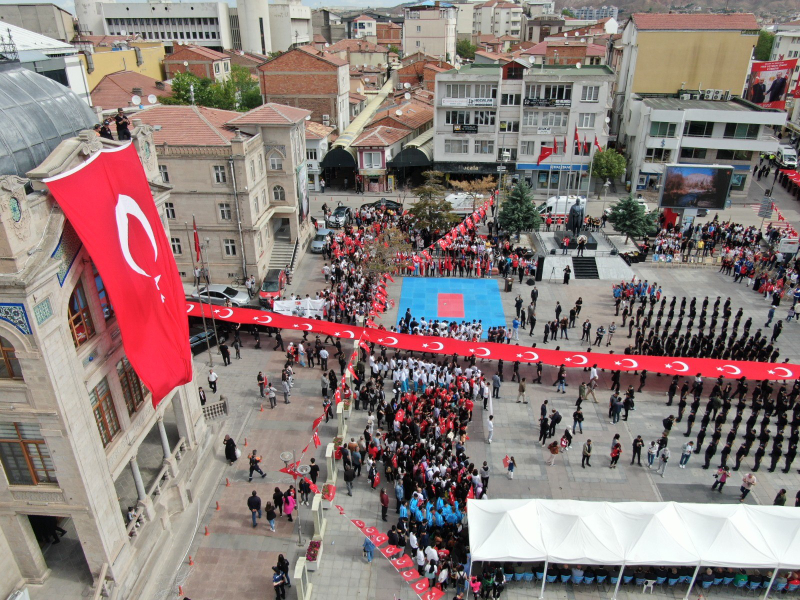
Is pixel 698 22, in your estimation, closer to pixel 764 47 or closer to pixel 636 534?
pixel 636 534

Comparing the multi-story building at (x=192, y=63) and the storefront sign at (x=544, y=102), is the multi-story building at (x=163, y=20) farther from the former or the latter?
the storefront sign at (x=544, y=102)

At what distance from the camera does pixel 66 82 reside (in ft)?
139

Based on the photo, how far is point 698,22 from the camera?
193 ft

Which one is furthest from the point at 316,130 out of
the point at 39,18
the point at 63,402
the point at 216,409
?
the point at 39,18

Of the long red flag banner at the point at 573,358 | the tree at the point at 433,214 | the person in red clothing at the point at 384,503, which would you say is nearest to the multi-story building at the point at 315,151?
the tree at the point at 433,214

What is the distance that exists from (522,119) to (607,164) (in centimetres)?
879

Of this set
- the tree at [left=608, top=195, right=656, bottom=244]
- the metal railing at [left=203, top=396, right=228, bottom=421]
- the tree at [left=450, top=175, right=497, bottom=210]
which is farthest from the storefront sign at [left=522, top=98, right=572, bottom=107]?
the metal railing at [left=203, top=396, right=228, bottom=421]

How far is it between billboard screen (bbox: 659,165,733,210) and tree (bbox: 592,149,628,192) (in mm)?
9469

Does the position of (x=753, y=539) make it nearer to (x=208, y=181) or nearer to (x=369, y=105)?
(x=208, y=181)

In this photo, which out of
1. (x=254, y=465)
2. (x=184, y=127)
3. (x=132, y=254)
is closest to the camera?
(x=132, y=254)

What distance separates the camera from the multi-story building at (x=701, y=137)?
5322 cm

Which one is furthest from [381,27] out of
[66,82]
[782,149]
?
[66,82]

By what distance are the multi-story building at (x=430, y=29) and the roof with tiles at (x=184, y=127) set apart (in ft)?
271

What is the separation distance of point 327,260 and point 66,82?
22.8 metres
